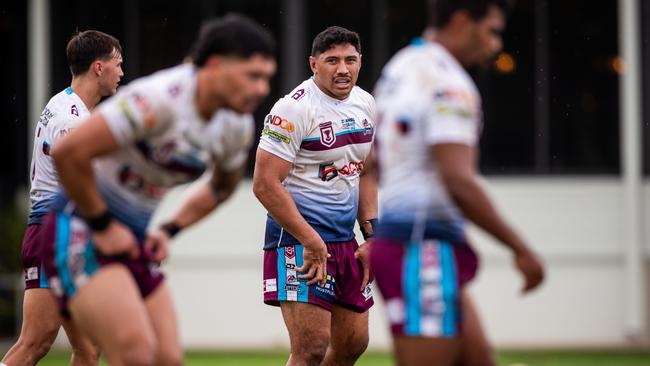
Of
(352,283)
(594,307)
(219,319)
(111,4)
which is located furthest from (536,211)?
(352,283)

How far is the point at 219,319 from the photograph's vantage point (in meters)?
15.6

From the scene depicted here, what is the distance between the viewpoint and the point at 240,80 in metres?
5.31

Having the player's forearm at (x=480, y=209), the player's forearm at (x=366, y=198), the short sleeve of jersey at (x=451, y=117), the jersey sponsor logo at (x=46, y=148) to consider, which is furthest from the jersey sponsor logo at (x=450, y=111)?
the jersey sponsor logo at (x=46, y=148)

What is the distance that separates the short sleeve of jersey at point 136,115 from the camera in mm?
5250

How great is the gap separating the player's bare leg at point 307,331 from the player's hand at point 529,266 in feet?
8.58

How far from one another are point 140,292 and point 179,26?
34.2 feet

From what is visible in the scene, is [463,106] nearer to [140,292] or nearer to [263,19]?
[140,292]

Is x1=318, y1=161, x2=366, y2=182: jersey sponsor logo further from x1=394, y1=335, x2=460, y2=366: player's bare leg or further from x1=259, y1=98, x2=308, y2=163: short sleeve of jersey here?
x1=394, y1=335, x2=460, y2=366: player's bare leg

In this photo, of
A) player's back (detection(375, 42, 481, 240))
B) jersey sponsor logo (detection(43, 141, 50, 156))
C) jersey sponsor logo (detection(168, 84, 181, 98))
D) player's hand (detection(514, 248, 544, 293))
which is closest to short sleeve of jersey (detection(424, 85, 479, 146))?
player's back (detection(375, 42, 481, 240))

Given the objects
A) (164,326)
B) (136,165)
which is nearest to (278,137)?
(164,326)

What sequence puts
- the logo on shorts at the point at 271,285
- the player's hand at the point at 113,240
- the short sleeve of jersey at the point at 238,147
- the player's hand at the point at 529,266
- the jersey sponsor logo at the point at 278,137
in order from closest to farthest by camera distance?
the player's hand at the point at 529,266 → the player's hand at the point at 113,240 → the short sleeve of jersey at the point at 238,147 → the jersey sponsor logo at the point at 278,137 → the logo on shorts at the point at 271,285

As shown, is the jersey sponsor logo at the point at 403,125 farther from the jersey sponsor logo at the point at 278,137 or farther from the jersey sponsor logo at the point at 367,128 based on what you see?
the jersey sponsor logo at the point at 367,128

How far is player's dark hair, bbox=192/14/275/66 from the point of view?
17.4 feet

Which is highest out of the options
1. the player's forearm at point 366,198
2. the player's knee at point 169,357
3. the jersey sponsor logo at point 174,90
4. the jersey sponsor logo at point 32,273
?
the jersey sponsor logo at point 174,90
